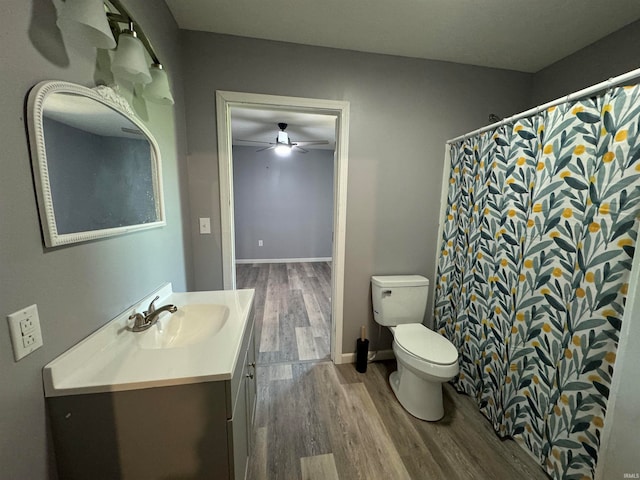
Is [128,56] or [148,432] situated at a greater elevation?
[128,56]

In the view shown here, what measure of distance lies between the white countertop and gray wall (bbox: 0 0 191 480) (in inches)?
1.4

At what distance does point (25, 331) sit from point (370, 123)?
2.06m

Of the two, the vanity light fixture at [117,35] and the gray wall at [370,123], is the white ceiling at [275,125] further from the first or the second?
the vanity light fixture at [117,35]

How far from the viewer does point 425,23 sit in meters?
1.56

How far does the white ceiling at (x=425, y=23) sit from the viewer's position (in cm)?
143

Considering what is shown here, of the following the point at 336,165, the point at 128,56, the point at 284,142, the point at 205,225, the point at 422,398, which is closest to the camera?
the point at 128,56

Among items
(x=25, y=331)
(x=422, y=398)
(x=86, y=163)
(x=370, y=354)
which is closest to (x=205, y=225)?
(x=86, y=163)

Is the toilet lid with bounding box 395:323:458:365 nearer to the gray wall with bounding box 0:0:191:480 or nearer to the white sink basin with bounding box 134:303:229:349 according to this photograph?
the white sink basin with bounding box 134:303:229:349

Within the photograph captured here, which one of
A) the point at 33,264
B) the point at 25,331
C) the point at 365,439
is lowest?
the point at 365,439

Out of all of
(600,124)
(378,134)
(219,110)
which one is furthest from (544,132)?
(219,110)

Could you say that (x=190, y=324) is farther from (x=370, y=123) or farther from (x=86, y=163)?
(x=370, y=123)

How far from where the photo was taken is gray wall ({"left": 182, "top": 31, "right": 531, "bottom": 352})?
5.71 feet

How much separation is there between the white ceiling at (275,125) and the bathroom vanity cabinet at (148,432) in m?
2.53

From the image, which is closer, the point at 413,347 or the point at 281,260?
the point at 413,347
